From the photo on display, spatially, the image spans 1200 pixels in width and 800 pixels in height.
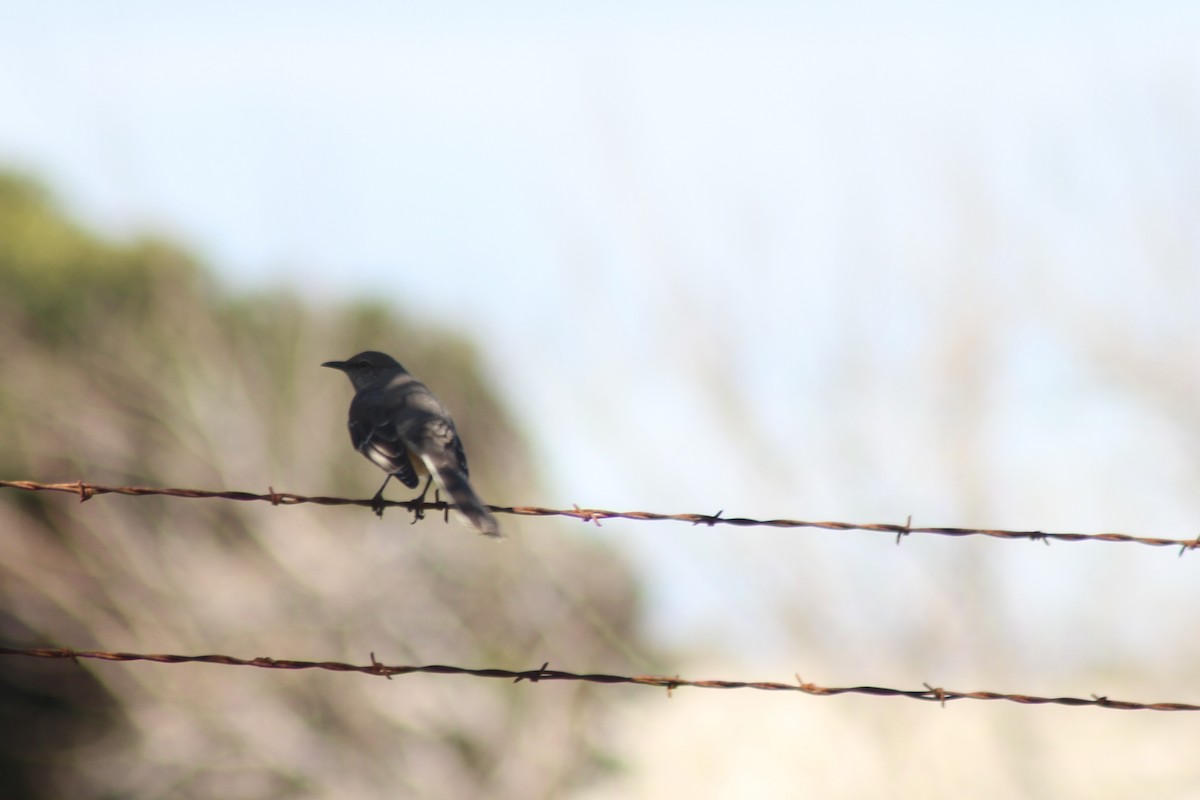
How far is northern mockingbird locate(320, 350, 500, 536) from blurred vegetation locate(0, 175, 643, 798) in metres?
12.4

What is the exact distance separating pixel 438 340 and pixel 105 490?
803 inches

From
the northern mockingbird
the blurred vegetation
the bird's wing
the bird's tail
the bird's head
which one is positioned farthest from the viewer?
the blurred vegetation

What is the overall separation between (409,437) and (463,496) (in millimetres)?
1019

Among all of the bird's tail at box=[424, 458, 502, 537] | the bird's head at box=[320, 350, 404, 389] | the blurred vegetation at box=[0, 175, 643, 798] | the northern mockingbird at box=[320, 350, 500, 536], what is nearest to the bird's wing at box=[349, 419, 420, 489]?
the northern mockingbird at box=[320, 350, 500, 536]

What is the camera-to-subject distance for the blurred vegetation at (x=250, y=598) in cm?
2148

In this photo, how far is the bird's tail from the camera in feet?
20.7

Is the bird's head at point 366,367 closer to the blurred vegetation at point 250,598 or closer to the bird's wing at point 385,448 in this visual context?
the bird's wing at point 385,448

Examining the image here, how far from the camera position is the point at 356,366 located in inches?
374

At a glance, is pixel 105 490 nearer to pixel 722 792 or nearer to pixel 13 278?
pixel 722 792

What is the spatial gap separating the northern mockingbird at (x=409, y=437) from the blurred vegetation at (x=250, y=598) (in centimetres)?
1244

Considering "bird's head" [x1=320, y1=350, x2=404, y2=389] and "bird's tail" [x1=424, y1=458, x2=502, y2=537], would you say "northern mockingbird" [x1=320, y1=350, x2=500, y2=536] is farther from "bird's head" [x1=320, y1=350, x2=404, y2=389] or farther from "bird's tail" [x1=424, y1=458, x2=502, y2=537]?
"bird's head" [x1=320, y1=350, x2=404, y2=389]

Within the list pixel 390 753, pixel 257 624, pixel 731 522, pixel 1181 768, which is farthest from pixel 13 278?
pixel 731 522

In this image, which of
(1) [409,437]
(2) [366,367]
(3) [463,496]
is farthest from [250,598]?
(3) [463,496]

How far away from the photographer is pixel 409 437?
7773mm
